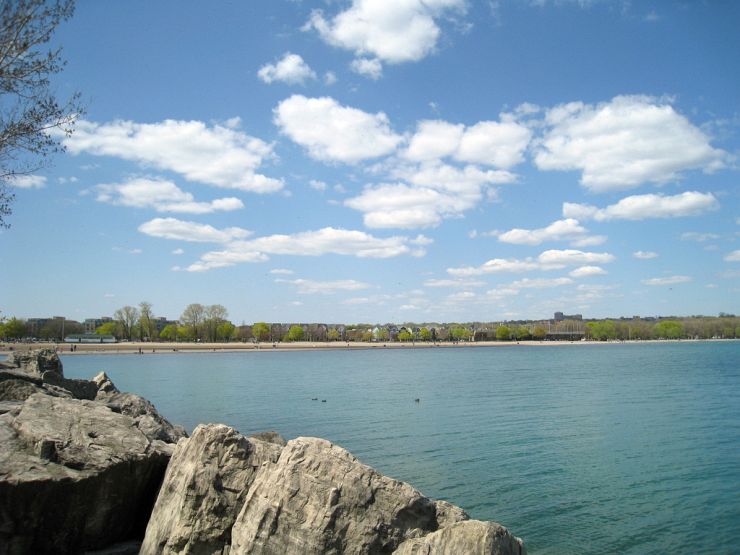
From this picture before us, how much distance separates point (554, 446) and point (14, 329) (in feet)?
622

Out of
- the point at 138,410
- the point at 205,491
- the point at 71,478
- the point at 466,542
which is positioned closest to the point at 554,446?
the point at 138,410

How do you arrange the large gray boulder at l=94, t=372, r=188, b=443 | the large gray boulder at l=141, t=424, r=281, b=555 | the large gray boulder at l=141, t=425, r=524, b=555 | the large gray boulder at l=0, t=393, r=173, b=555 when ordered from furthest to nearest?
the large gray boulder at l=94, t=372, r=188, b=443 < the large gray boulder at l=141, t=424, r=281, b=555 < the large gray boulder at l=0, t=393, r=173, b=555 < the large gray boulder at l=141, t=425, r=524, b=555

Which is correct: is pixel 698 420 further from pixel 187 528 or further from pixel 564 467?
pixel 187 528

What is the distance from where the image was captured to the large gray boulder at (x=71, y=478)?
8.19m

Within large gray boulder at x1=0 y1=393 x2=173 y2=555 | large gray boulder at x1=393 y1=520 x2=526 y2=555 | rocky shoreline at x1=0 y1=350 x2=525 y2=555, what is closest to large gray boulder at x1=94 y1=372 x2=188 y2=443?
large gray boulder at x1=0 y1=393 x2=173 y2=555

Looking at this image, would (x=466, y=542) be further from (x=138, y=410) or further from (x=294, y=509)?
(x=138, y=410)

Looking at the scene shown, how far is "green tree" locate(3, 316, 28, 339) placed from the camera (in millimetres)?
170625

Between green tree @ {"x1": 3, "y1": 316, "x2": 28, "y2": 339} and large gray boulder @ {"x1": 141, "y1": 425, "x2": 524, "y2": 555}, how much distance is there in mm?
189258

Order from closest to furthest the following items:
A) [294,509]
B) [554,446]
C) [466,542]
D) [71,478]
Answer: [466,542]
[294,509]
[71,478]
[554,446]

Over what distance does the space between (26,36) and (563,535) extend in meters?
18.0

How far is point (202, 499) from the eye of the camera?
8.57 metres

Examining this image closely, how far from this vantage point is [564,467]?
68.2ft

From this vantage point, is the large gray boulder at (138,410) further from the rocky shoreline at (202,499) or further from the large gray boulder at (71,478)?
the rocky shoreline at (202,499)

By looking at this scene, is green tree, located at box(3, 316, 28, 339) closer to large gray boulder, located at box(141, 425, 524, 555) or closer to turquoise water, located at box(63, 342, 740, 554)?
turquoise water, located at box(63, 342, 740, 554)
